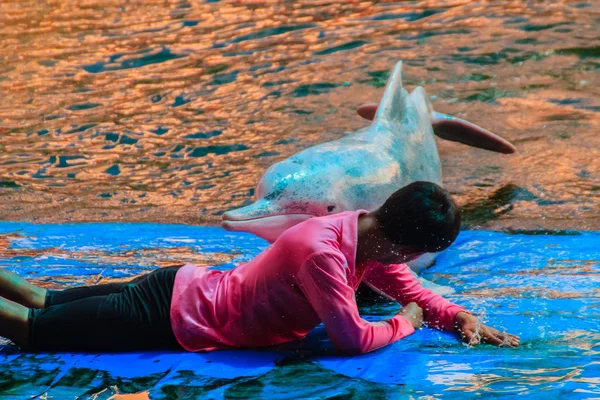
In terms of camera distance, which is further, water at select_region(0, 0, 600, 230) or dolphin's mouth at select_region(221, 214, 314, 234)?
water at select_region(0, 0, 600, 230)

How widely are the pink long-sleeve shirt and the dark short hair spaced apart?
17cm

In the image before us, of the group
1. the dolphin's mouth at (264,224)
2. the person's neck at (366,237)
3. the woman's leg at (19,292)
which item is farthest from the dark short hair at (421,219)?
the woman's leg at (19,292)

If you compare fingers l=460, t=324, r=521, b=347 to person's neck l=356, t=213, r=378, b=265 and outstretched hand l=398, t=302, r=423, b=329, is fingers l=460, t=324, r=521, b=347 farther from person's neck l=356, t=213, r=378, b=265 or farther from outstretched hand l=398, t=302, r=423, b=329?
person's neck l=356, t=213, r=378, b=265

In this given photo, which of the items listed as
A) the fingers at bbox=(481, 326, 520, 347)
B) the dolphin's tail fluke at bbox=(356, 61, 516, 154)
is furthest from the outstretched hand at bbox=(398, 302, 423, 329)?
the dolphin's tail fluke at bbox=(356, 61, 516, 154)

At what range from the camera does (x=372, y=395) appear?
9.46 ft

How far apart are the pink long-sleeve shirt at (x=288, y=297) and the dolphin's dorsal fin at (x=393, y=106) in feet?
6.99

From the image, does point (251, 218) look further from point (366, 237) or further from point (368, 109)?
point (368, 109)

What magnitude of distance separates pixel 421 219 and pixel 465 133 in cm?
394

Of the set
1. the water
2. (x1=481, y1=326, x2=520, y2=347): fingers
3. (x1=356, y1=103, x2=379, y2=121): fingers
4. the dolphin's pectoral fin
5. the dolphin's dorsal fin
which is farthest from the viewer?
the water

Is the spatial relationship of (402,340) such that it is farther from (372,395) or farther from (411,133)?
(411,133)

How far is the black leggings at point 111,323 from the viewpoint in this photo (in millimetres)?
3283

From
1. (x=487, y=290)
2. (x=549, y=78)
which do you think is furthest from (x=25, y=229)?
(x=549, y=78)

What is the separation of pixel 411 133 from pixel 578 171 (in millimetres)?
2440

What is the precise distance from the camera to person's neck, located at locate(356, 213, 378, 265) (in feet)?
10.1
